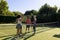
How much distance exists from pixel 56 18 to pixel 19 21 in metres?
25.6

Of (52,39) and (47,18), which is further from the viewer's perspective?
(47,18)

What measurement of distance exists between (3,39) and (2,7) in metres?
43.8

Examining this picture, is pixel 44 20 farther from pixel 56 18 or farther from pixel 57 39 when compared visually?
pixel 57 39

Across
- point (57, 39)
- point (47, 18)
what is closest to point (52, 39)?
point (57, 39)

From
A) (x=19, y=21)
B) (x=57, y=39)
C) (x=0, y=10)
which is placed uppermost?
(x=0, y=10)

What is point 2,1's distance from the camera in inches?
2173

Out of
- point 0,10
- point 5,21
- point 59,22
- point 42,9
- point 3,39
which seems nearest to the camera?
point 3,39

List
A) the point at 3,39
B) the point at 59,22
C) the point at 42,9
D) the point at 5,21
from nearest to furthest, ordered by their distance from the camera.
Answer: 1. the point at 3,39
2. the point at 59,22
3. the point at 5,21
4. the point at 42,9

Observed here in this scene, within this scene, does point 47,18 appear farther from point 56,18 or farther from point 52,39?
point 52,39

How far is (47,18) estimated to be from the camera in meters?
39.1

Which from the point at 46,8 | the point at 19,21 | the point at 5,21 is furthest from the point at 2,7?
the point at 19,21

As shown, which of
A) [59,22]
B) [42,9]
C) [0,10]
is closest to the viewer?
[59,22]

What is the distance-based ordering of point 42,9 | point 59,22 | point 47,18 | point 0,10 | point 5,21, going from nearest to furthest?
point 59,22
point 47,18
point 5,21
point 0,10
point 42,9

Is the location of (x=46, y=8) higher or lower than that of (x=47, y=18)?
higher
